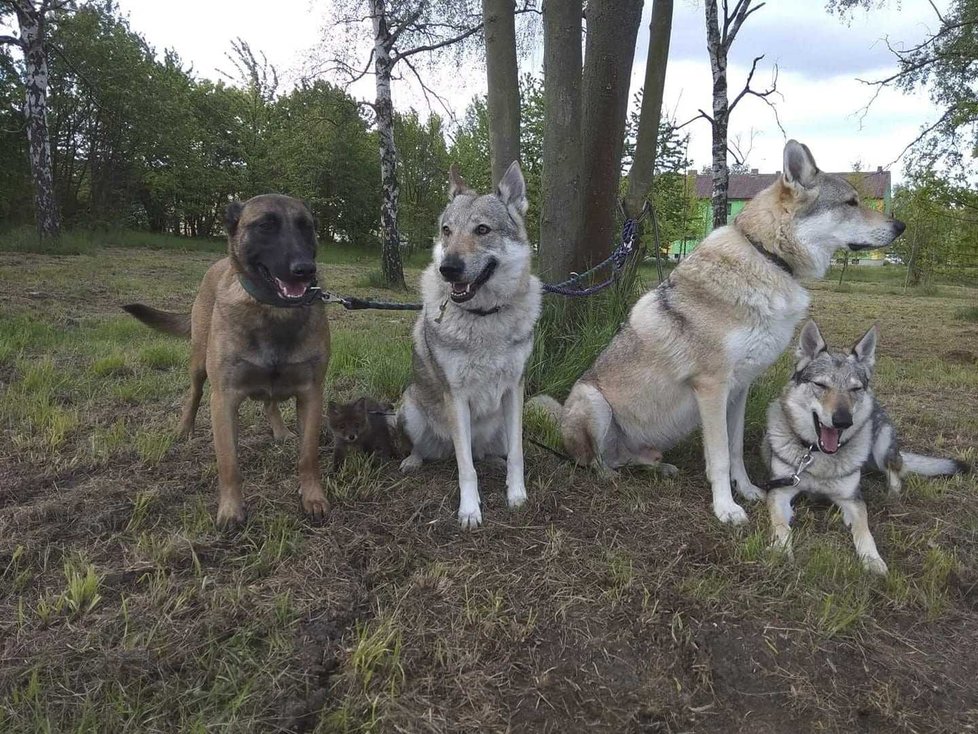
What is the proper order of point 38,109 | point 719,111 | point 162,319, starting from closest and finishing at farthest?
point 162,319
point 719,111
point 38,109

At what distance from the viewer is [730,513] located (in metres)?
2.86

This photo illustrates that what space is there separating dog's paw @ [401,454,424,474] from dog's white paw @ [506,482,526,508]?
686 mm

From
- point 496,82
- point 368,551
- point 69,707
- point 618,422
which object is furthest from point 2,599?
point 496,82

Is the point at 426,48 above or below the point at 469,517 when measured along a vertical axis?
above

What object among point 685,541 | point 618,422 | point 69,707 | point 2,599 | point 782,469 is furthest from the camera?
point 618,422

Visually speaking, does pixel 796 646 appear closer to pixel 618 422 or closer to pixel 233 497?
pixel 618 422

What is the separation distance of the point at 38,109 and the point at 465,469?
16.4 metres

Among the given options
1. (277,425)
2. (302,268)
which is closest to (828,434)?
(302,268)

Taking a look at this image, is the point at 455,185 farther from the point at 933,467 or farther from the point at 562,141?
the point at 933,467

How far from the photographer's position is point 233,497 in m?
2.68

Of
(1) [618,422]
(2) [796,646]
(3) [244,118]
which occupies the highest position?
(3) [244,118]

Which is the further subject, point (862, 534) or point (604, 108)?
point (604, 108)

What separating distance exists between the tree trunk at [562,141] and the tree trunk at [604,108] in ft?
0.29

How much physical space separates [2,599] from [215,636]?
2.86 feet
